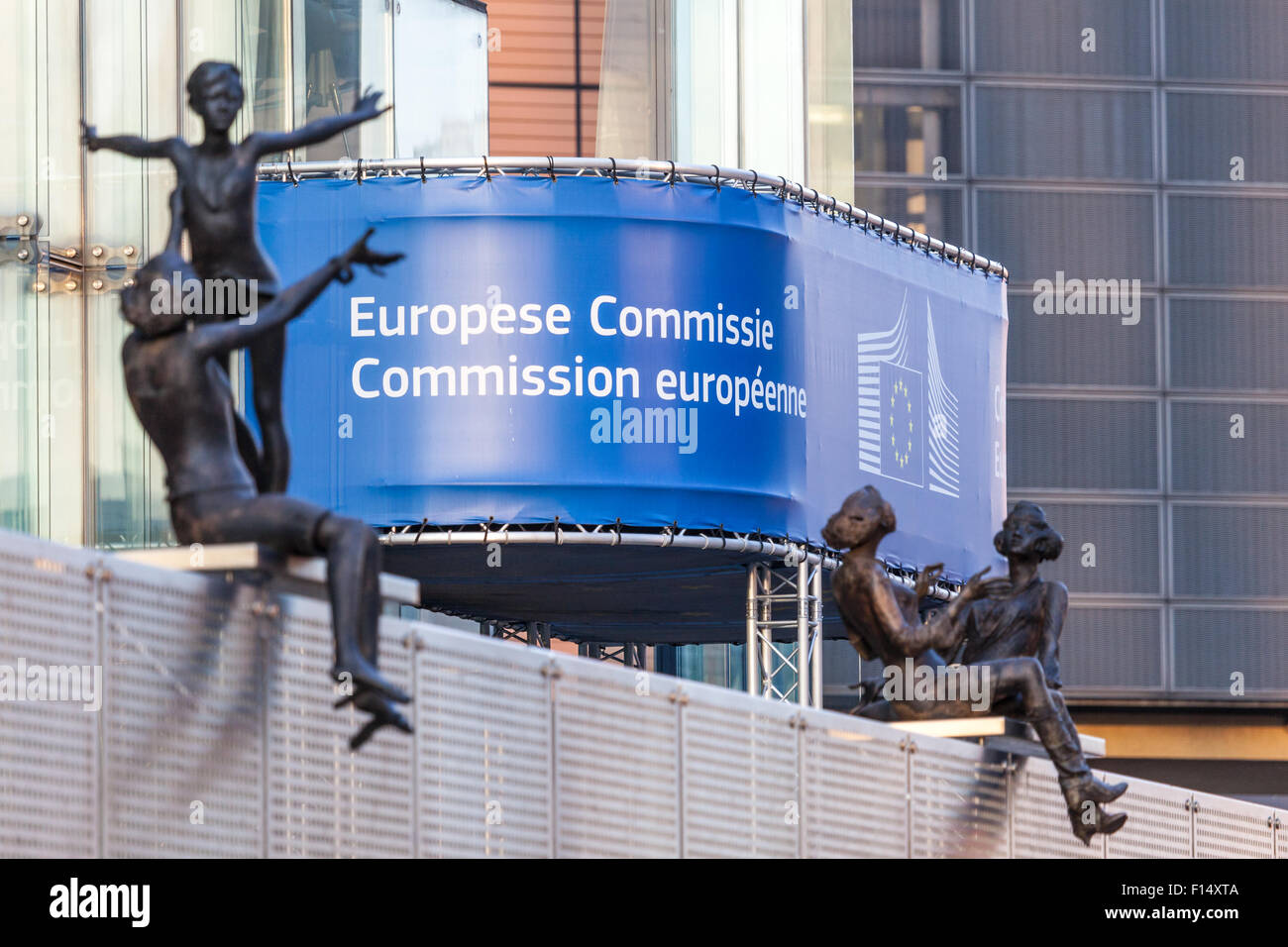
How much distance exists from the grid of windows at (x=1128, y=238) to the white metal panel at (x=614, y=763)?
1309 inches

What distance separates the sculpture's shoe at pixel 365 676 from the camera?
1162 cm

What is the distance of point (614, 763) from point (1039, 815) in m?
4.63

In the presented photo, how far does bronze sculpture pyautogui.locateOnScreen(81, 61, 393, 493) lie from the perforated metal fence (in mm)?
1031

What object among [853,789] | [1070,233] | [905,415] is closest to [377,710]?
[853,789]

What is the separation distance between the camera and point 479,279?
28938 millimetres

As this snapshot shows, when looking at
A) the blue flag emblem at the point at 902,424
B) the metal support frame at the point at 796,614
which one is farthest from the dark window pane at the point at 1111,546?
the metal support frame at the point at 796,614

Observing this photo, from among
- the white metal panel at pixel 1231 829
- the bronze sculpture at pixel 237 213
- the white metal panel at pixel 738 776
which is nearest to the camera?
the bronze sculpture at pixel 237 213

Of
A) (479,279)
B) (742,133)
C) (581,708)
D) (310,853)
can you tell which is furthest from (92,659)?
(742,133)

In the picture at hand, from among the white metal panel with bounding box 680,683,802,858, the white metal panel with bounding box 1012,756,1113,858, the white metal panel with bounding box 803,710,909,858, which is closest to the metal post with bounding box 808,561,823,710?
the white metal panel with bounding box 1012,756,1113,858

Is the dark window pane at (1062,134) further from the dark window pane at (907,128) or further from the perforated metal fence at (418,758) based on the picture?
the perforated metal fence at (418,758)

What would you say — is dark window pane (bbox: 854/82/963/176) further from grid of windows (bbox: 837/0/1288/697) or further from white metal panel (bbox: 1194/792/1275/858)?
white metal panel (bbox: 1194/792/1275/858)

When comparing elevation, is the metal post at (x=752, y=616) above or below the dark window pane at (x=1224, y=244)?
below

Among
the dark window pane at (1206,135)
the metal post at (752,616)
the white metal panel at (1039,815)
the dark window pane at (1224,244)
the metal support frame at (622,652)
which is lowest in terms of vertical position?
the white metal panel at (1039,815)

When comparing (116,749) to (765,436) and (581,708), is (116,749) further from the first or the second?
(765,436)
